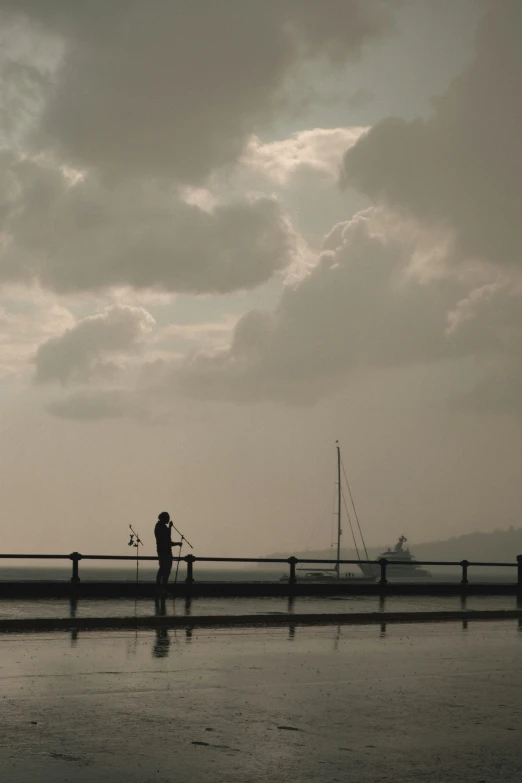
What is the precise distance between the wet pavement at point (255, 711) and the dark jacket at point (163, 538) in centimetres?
896

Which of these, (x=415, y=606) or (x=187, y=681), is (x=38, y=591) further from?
(x=187, y=681)

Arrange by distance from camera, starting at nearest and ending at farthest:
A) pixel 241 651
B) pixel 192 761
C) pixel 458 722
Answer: pixel 192 761 → pixel 458 722 → pixel 241 651

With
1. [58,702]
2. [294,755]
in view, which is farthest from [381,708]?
[58,702]

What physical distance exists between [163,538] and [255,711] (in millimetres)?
16038

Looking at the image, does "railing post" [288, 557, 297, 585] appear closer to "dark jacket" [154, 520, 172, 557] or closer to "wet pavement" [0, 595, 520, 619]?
"wet pavement" [0, 595, 520, 619]

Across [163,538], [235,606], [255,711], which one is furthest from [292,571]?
[255,711]

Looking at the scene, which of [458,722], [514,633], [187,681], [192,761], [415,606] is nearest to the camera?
[192,761]

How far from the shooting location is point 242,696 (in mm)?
11070

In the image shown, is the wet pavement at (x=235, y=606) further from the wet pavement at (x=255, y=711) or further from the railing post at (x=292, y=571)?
the wet pavement at (x=255, y=711)

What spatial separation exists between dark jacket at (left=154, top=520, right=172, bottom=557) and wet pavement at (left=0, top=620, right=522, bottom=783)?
896cm

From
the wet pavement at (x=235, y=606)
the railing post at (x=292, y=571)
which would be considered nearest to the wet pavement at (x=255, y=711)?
the wet pavement at (x=235, y=606)

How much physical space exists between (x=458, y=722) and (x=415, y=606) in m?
16.6

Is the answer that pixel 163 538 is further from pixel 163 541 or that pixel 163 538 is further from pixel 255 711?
pixel 255 711

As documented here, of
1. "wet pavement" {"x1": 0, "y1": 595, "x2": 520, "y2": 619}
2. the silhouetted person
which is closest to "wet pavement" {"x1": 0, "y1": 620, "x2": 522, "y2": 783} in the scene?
"wet pavement" {"x1": 0, "y1": 595, "x2": 520, "y2": 619}
